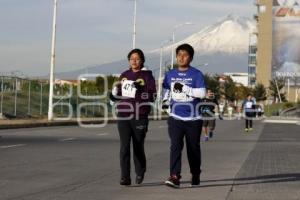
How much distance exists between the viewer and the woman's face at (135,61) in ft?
38.4

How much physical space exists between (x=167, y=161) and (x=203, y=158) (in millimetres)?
1496

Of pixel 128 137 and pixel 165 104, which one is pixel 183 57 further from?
pixel 128 137

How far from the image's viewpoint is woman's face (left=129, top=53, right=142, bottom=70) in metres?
11.7

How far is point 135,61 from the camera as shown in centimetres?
1173

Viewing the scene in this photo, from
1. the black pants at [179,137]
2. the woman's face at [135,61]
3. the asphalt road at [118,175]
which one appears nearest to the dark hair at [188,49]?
the woman's face at [135,61]

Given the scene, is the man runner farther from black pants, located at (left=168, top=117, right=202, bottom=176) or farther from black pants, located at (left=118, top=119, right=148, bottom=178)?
black pants, located at (left=118, top=119, right=148, bottom=178)

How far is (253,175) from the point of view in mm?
13852

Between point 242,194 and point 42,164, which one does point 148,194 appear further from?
point 42,164

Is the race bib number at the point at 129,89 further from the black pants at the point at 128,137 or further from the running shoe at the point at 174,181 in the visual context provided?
the running shoe at the point at 174,181

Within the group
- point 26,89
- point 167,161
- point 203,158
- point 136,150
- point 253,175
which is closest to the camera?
point 136,150

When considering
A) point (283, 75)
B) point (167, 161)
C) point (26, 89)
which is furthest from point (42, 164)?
point (283, 75)

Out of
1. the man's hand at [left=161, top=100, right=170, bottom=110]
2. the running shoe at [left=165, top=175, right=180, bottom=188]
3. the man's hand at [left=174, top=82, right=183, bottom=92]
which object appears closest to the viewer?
the man's hand at [left=174, top=82, right=183, bottom=92]

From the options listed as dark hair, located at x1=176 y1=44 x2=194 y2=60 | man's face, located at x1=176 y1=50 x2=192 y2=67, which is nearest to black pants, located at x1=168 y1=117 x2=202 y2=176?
man's face, located at x1=176 y1=50 x2=192 y2=67

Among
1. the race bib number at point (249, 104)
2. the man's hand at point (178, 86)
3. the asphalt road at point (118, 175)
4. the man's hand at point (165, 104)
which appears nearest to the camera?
the asphalt road at point (118, 175)
